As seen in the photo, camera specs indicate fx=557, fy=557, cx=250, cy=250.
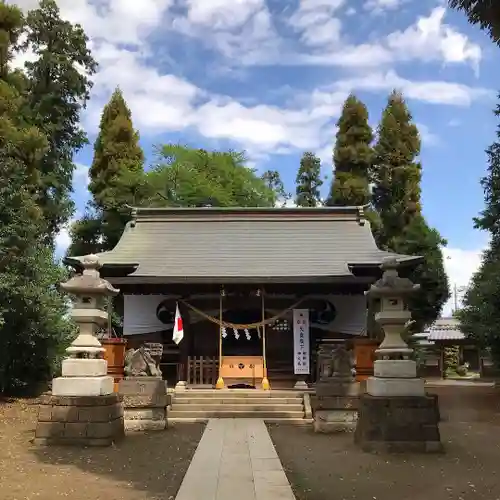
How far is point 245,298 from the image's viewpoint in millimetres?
15422

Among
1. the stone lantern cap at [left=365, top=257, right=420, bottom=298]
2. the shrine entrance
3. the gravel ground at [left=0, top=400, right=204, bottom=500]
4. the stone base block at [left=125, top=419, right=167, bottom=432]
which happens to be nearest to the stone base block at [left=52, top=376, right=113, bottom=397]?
the gravel ground at [left=0, top=400, right=204, bottom=500]

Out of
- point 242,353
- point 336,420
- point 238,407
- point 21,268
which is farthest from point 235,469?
point 242,353

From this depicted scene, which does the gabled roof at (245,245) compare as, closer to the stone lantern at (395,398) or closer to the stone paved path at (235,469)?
the stone lantern at (395,398)

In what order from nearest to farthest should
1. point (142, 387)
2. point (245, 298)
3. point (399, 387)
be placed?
point (399, 387)
point (142, 387)
point (245, 298)

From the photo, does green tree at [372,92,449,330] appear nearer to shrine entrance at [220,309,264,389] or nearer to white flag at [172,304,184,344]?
shrine entrance at [220,309,264,389]

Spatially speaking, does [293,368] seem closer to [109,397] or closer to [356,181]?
[109,397]

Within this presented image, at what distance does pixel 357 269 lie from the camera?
14.6 metres

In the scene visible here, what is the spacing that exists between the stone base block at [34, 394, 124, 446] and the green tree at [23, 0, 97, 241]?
1351cm

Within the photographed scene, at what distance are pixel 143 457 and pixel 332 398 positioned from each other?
4.09 metres

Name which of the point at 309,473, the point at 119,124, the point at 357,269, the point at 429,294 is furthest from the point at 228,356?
the point at 119,124

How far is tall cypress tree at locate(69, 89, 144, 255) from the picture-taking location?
86.7 ft

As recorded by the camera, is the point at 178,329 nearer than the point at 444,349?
Yes

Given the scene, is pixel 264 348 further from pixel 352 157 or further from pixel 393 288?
pixel 352 157

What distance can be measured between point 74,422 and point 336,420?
4.80 metres
